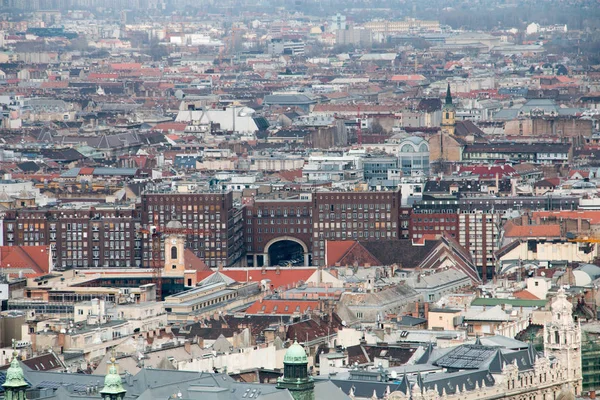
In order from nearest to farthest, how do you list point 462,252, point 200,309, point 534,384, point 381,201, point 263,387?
point 263,387 < point 534,384 < point 200,309 < point 462,252 < point 381,201

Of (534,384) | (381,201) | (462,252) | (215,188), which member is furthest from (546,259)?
(534,384)

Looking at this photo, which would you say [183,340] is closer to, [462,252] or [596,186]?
[462,252]

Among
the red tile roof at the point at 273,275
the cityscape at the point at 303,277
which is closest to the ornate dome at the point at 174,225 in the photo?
the cityscape at the point at 303,277

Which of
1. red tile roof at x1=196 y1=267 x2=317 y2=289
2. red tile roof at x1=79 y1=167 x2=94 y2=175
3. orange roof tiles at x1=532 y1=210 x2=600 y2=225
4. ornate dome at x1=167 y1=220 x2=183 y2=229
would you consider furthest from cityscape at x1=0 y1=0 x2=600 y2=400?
red tile roof at x1=79 y1=167 x2=94 y2=175

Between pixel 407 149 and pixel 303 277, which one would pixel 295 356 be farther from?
pixel 407 149

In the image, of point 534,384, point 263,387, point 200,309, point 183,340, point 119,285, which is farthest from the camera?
point 119,285

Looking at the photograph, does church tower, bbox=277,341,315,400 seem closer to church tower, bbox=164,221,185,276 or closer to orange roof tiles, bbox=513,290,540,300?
orange roof tiles, bbox=513,290,540,300

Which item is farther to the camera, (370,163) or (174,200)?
(370,163)

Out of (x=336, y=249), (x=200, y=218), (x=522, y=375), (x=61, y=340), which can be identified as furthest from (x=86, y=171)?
A: (x=522, y=375)
